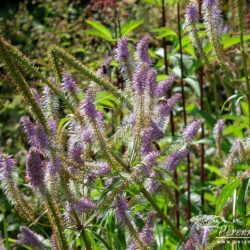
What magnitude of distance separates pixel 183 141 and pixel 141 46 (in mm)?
366

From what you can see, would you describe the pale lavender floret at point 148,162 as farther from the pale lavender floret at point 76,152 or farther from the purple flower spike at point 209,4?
the purple flower spike at point 209,4

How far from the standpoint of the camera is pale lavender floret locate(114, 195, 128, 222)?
87.5 inches

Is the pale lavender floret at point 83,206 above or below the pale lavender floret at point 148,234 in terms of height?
A: above

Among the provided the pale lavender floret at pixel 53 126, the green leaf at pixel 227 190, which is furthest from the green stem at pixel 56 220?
the green leaf at pixel 227 190

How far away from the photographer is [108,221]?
2.83 m

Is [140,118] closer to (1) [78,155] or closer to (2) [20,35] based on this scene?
(1) [78,155]

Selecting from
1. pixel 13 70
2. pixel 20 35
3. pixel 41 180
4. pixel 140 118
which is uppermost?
pixel 20 35

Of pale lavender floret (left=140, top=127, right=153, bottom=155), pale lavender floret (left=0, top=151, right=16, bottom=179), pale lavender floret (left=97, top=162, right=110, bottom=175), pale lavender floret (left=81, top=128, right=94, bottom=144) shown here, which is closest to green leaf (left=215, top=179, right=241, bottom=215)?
pale lavender floret (left=140, top=127, right=153, bottom=155)

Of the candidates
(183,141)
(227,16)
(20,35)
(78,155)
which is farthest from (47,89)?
(227,16)

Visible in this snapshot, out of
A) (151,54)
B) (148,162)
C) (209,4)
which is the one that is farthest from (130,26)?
(148,162)

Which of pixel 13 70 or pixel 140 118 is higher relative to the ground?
pixel 13 70

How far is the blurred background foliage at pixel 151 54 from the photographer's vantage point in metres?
3.94

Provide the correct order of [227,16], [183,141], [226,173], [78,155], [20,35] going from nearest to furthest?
[78,155] < [183,141] < [226,173] < [20,35] < [227,16]

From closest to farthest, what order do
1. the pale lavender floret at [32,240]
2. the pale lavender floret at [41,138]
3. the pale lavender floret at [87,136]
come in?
the pale lavender floret at [32,240] < the pale lavender floret at [41,138] < the pale lavender floret at [87,136]
